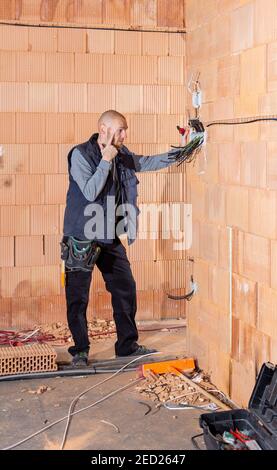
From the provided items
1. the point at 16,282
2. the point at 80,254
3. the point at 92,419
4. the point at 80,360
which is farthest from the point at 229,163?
the point at 16,282

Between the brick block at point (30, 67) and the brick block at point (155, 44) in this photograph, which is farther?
the brick block at point (155, 44)

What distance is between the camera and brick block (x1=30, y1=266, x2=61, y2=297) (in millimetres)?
6207

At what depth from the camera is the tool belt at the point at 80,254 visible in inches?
194

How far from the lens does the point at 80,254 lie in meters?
4.93

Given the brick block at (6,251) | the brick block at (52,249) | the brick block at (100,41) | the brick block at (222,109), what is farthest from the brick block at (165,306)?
the brick block at (222,109)

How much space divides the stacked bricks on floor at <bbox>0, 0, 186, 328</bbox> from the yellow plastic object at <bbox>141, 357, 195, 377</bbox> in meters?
1.54

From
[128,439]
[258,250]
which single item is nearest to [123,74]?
[258,250]

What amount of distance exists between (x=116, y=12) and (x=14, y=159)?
146cm

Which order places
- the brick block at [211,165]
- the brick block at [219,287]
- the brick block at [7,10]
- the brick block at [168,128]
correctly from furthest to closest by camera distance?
→ the brick block at [168,128] < the brick block at [7,10] < the brick block at [211,165] < the brick block at [219,287]

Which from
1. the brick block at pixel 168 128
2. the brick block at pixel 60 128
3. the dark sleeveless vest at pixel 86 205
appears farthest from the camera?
the brick block at pixel 168 128

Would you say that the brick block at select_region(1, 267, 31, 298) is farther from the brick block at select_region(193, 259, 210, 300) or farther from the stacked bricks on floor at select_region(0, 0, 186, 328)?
the brick block at select_region(193, 259, 210, 300)

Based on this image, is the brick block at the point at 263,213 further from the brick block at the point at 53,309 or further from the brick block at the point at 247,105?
the brick block at the point at 53,309

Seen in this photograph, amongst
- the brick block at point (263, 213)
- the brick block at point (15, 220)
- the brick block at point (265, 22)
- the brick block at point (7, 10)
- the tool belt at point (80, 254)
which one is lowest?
the tool belt at point (80, 254)
